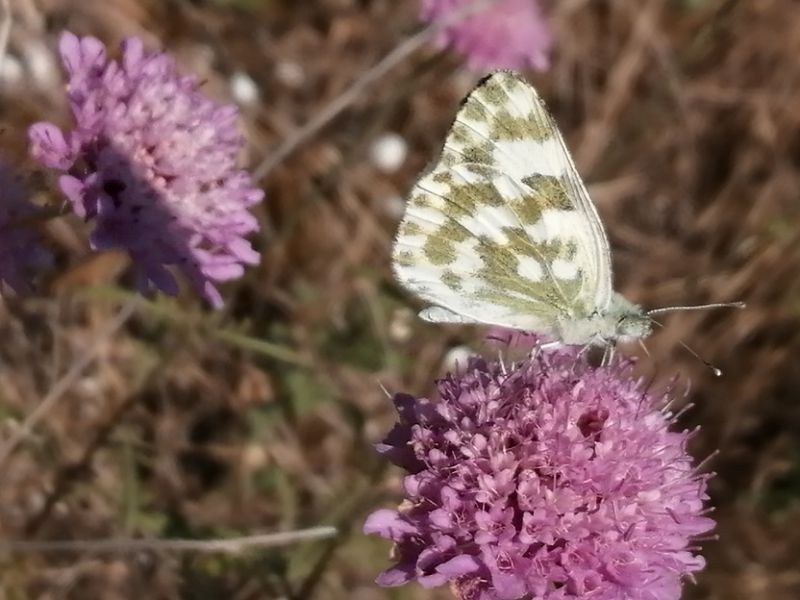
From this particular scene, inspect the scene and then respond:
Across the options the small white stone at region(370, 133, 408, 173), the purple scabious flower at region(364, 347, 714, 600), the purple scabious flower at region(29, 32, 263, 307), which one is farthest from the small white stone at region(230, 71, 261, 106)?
the purple scabious flower at region(364, 347, 714, 600)

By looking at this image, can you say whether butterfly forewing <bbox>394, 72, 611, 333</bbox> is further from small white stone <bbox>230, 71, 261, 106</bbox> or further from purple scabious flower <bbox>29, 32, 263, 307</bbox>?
small white stone <bbox>230, 71, 261, 106</bbox>

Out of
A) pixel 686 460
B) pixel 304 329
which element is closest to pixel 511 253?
pixel 686 460

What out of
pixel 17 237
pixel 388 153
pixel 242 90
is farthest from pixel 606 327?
pixel 242 90

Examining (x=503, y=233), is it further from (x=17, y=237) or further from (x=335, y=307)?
(x=335, y=307)

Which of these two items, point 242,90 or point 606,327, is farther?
point 242,90

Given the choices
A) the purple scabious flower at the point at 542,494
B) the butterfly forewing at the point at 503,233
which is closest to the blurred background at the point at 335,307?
the butterfly forewing at the point at 503,233

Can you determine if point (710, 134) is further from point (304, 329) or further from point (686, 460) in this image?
point (686, 460)
